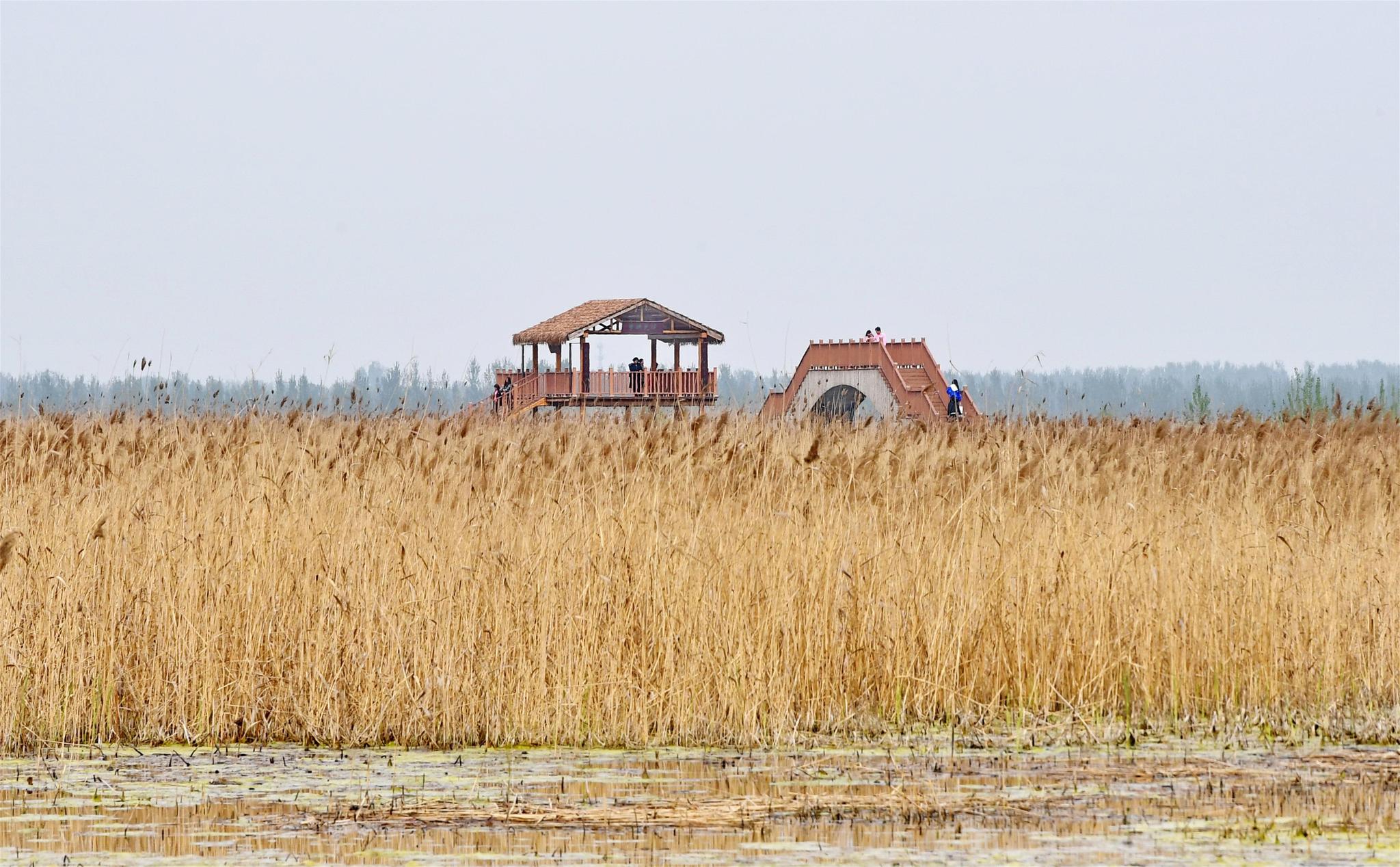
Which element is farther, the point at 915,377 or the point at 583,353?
the point at 583,353

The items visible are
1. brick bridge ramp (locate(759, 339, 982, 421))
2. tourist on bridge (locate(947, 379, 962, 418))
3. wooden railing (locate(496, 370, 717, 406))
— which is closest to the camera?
tourist on bridge (locate(947, 379, 962, 418))

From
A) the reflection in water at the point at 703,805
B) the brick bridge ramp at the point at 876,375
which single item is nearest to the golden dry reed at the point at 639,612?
the reflection in water at the point at 703,805

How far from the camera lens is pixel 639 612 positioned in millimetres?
7742

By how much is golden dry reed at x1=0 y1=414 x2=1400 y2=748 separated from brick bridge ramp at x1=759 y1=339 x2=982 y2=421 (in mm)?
27654

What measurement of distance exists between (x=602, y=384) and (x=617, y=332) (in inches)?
103

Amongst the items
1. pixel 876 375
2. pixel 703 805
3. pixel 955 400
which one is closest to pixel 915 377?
pixel 876 375

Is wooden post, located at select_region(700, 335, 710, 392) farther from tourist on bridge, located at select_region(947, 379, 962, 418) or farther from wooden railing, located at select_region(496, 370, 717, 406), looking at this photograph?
tourist on bridge, located at select_region(947, 379, 962, 418)

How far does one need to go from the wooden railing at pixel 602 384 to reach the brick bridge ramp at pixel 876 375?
209 inches

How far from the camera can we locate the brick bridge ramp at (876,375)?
37531 mm

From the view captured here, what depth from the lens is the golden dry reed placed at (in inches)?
283

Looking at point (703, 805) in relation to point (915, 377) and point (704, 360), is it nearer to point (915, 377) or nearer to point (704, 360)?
point (915, 377)

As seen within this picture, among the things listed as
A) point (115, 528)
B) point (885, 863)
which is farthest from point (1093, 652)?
point (115, 528)

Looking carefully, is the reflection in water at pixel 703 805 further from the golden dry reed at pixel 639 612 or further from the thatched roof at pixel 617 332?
the thatched roof at pixel 617 332

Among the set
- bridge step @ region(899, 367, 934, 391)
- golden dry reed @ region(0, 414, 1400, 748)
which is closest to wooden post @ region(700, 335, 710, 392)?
bridge step @ region(899, 367, 934, 391)
